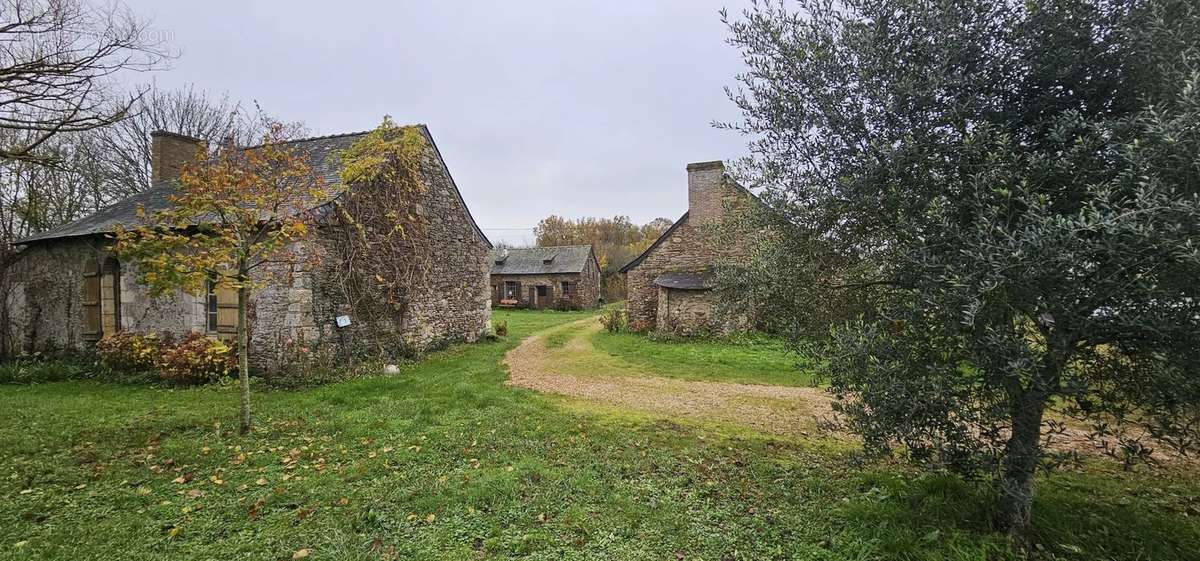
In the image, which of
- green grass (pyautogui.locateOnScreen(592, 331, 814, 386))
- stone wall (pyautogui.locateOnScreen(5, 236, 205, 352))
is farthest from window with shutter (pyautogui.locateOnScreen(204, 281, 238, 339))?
green grass (pyautogui.locateOnScreen(592, 331, 814, 386))

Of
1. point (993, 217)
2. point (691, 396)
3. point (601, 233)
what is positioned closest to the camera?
point (993, 217)

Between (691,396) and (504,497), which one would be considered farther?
(691,396)

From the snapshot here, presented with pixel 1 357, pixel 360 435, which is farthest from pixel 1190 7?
pixel 1 357

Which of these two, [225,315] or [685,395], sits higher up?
[225,315]

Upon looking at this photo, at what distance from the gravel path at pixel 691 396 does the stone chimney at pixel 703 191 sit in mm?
7361

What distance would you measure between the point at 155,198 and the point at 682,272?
51.3 ft

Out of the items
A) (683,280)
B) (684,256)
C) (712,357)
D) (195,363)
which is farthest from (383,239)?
(684,256)

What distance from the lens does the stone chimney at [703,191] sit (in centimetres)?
1686

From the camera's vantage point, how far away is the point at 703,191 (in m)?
17.0

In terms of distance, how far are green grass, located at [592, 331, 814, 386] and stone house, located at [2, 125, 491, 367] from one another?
17.0 feet

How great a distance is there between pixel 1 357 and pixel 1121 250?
72.6 ft

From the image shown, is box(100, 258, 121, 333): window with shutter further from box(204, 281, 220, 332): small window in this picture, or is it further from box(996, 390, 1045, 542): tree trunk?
box(996, 390, 1045, 542): tree trunk

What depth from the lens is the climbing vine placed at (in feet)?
37.3

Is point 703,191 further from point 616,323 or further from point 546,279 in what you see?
point 546,279
